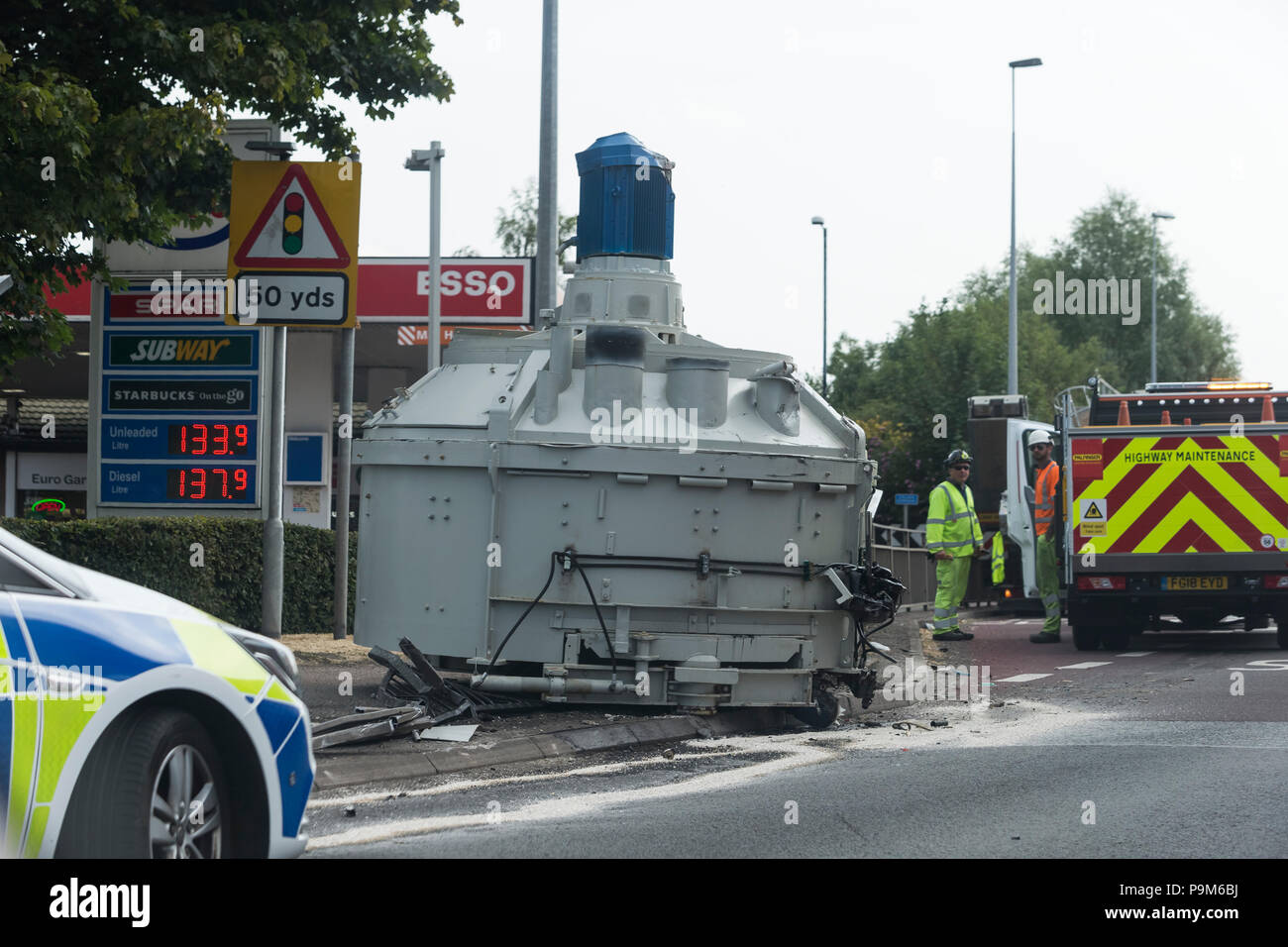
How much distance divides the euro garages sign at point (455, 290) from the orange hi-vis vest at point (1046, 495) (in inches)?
350

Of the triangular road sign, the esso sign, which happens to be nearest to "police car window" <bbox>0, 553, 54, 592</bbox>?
the triangular road sign

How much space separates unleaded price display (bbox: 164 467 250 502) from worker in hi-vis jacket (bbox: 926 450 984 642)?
6.90 m

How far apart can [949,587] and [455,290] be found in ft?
34.4

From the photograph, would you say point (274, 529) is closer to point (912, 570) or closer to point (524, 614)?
point (524, 614)

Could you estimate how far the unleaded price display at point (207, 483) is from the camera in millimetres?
15180

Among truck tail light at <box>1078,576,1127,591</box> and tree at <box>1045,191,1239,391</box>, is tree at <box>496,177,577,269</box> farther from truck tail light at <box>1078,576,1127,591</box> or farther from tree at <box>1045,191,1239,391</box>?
truck tail light at <box>1078,576,1127,591</box>

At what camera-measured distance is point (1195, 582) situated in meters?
17.0

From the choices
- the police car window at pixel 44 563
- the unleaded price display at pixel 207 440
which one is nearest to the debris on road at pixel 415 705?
the police car window at pixel 44 563

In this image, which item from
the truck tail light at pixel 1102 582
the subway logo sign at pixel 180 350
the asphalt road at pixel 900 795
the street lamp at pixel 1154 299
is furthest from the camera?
the street lamp at pixel 1154 299

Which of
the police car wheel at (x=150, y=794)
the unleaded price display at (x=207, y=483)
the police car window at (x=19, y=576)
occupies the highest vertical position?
the unleaded price display at (x=207, y=483)

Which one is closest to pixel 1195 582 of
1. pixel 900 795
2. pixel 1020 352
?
pixel 900 795

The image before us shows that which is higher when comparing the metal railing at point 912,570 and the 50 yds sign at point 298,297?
the 50 yds sign at point 298,297

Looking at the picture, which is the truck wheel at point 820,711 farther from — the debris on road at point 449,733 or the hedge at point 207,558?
the hedge at point 207,558
